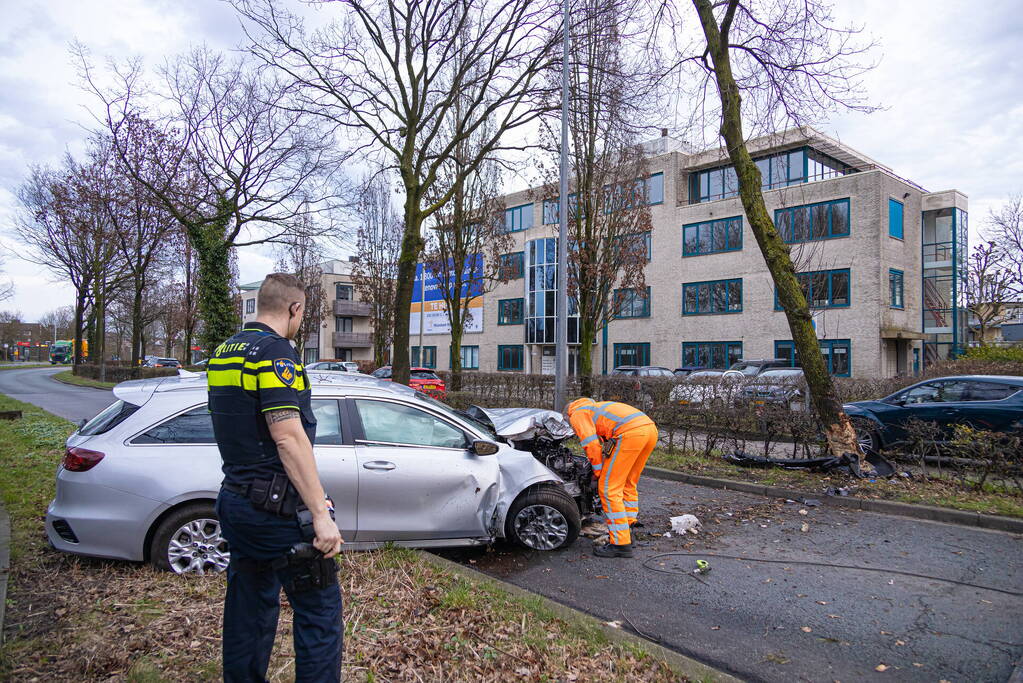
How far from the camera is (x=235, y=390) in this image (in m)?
2.51

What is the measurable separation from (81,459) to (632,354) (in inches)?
1263

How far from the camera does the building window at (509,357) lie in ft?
134

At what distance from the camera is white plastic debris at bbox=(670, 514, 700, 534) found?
653 centimetres

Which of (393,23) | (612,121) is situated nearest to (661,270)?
(612,121)

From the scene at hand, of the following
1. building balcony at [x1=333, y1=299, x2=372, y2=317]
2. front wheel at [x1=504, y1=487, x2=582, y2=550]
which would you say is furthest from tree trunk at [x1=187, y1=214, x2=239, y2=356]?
building balcony at [x1=333, y1=299, x2=372, y2=317]

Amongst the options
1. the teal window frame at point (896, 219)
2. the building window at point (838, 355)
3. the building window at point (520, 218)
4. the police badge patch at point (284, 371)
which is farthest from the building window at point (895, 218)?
the police badge patch at point (284, 371)

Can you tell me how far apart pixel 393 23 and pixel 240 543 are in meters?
14.6

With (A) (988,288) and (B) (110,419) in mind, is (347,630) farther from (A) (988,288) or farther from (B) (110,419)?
(A) (988,288)

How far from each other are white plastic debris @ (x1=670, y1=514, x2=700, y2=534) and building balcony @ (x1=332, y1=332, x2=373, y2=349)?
56012 millimetres

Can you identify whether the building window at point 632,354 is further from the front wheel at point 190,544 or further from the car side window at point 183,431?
the front wheel at point 190,544

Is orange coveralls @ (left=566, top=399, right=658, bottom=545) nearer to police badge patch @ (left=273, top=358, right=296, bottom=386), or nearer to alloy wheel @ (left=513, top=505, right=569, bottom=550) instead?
alloy wheel @ (left=513, top=505, right=569, bottom=550)


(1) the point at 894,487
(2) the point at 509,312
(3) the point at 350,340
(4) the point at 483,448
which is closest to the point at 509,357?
(2) the point at 509,312

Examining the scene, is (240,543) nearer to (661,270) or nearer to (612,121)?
(612,121)

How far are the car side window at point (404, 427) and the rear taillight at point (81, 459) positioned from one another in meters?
1.89
